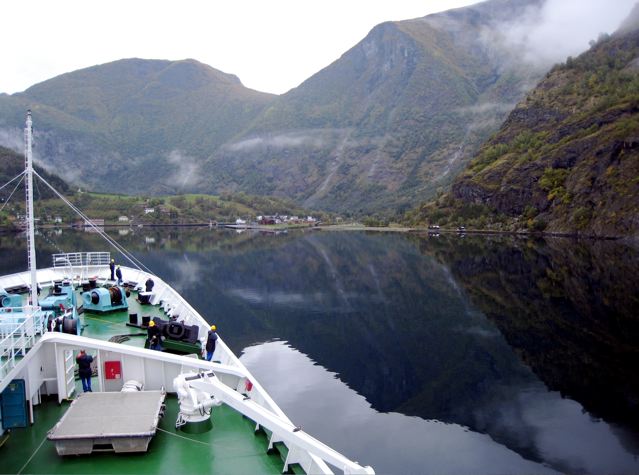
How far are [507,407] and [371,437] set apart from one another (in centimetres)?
698

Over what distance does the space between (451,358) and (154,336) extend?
60.5 feet

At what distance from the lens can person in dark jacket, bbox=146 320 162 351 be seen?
18125mm

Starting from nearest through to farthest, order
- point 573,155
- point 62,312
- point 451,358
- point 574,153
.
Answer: point 62,312, point 451,358, point 574,153, point 573,155

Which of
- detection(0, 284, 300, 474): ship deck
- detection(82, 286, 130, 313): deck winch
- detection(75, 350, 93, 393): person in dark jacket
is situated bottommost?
detection(0, 284, 300, 474): ship deck

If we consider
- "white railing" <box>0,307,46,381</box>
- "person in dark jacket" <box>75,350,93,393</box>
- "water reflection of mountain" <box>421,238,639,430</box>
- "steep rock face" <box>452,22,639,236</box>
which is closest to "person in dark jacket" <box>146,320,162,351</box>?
"person in dark jacket" <box>75,350,93,393</box>

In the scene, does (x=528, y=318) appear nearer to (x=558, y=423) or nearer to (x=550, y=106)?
(x=558, y=423)

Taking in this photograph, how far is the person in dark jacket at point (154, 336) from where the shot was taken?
1812 cm

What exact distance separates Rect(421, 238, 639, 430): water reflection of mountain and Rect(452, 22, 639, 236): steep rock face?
136 feet

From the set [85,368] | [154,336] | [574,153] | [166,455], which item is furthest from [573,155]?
[166,455]

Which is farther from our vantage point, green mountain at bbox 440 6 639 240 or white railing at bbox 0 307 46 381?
green mountain at bbox 440 6 639 240

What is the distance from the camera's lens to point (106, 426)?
38.8 feet

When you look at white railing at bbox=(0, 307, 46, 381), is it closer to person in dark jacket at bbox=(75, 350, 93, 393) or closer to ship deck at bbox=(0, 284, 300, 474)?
person in dark jacket at bbox=(75, 350, 93, 393)

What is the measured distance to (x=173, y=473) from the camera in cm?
1165

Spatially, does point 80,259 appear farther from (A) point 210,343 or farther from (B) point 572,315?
(B) point 572,315
